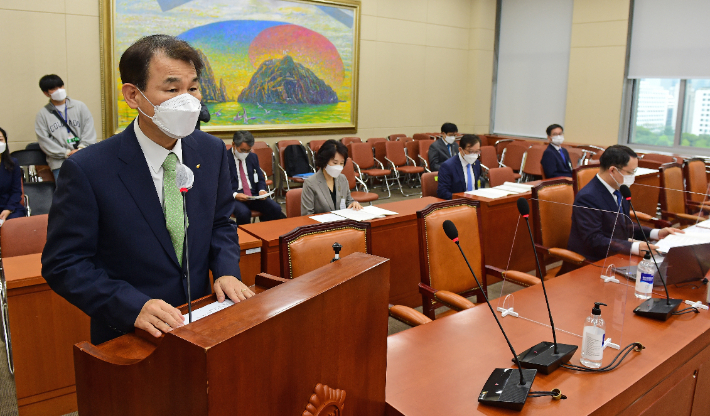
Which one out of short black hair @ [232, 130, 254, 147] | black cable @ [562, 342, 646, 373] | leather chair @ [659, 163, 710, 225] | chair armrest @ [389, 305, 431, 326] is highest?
short black hair @ [232, 130, 254, 147]

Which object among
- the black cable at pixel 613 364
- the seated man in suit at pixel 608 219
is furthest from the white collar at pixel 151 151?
the seated man in suit at pixel 608 219

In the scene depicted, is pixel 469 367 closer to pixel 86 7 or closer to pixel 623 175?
pixel 623 175

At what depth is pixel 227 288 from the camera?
1309 mm

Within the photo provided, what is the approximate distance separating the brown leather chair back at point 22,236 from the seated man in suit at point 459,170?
124 inches

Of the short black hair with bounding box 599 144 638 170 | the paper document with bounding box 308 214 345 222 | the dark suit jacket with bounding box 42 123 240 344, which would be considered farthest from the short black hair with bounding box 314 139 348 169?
the dark suit jacket with bounding box 42 123 240 344

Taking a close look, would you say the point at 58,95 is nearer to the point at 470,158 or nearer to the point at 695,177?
the point at 470,158

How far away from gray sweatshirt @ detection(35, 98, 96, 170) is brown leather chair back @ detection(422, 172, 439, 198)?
3568mm

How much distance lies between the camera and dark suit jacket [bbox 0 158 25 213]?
14.2 feet

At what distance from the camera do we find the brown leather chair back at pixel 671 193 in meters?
3.44

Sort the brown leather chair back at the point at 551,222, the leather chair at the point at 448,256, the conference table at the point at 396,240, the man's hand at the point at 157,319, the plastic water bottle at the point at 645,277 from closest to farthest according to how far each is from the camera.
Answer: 1. the man's hand at the point at 157,319
2. the plastic water bottle at the point at 645,277
3. the leather chair at the point at 448,256
4. the brown leather chair back at the point at 551,222
5. the conference table at the point at 396,240

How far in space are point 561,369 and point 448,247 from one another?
46.9 inches

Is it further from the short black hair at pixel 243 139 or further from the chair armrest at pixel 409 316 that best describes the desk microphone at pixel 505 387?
the short black hair at pixel 243 139

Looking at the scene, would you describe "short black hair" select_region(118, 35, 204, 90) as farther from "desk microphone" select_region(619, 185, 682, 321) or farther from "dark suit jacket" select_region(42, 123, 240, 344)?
"desk microphone" select_region(619, 185, 682, 321)

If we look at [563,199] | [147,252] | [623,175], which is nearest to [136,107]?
[147,252]
